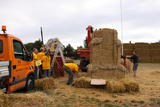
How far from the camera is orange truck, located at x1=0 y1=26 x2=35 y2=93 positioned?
5.18 metres

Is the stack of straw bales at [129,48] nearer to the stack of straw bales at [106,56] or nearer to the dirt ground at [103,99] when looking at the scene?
the stack of straw bales at [106,56]

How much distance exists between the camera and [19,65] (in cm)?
610

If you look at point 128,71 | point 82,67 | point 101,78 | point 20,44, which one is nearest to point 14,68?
point 20,44

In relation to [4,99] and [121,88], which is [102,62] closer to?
[121,88]

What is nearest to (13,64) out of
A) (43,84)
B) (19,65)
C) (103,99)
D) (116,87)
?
(19,65)

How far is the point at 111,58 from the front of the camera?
930cm

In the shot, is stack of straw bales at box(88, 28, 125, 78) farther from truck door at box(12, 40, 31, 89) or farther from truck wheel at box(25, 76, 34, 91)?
truck door at box(12, 40, 31, 89)

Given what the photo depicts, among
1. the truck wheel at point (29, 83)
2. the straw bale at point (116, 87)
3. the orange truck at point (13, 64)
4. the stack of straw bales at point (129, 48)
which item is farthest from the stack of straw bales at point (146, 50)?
the orange truck at point (13, 64)

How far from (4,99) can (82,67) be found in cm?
868

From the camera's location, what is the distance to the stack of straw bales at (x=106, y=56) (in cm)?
920

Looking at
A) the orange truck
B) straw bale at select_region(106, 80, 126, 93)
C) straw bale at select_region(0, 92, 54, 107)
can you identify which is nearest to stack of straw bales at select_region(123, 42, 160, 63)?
straw bale at select_region(106, 80, 126, 93)

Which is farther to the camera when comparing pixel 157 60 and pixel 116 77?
pixel 157 60

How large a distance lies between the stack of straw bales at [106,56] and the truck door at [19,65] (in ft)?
11.9

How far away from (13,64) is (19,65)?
477 millimetres
